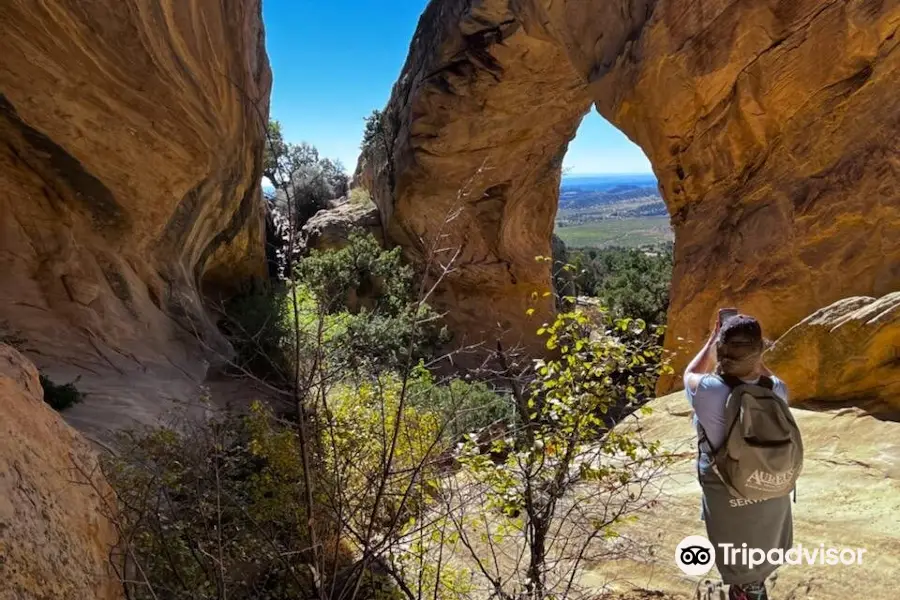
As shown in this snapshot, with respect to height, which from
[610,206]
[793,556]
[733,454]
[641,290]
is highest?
[610,206]

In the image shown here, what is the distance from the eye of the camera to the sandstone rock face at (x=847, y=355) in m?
5.05

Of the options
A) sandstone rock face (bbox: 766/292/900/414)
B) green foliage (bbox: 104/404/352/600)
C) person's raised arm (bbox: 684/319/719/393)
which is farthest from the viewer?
sandstone rock face (bbox: 766/292/900/414)

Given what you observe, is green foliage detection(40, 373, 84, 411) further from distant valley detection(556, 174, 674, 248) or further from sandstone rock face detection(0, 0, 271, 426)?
distant valley detection(556, 174, 674, 248)

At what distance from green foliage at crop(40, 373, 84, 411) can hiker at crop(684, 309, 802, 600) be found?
6.01 meters

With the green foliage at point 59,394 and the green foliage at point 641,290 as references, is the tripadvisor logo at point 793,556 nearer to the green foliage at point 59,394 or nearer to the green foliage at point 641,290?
the green foliage at point 59,394

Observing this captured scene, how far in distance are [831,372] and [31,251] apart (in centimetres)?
874

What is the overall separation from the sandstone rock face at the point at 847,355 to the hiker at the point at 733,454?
3495mm

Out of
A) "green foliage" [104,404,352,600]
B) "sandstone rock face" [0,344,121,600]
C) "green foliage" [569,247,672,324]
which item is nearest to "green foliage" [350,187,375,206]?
"green foliage" [569,247,672,324]

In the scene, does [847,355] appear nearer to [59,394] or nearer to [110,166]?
[59,394]

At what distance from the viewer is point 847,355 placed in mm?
5227

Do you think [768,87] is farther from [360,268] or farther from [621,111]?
[360,268]

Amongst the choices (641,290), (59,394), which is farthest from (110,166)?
(641,290)

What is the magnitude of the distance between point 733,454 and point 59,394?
20.5 feet

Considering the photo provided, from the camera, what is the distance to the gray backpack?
2.20 meters
